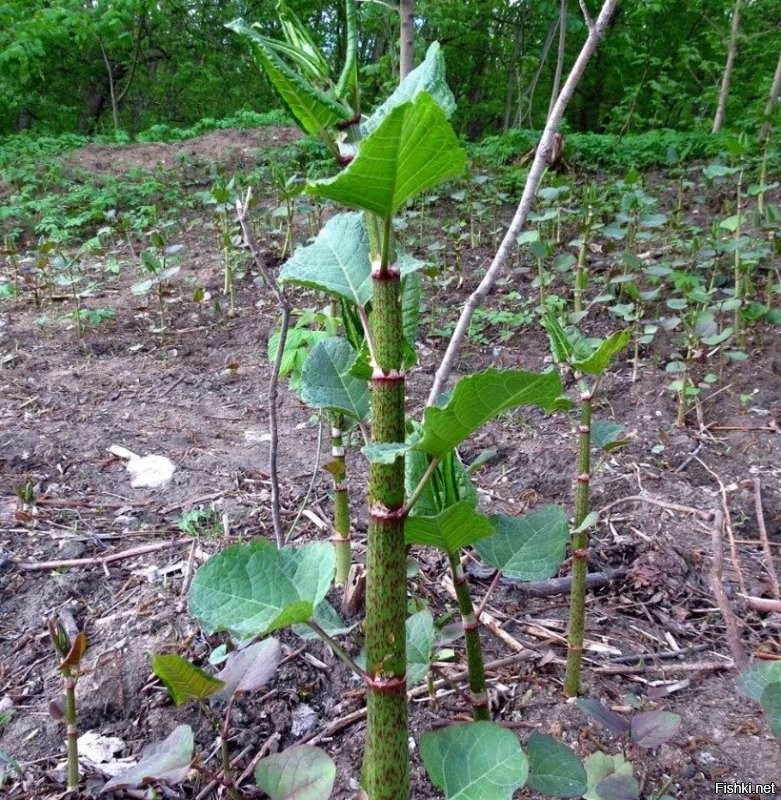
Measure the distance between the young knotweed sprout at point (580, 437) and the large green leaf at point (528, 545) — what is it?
6 centimetres

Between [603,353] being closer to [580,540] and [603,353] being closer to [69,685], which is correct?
[580,540]

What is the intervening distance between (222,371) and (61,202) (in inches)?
156

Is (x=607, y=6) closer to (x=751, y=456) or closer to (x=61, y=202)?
(x=751, y=456)

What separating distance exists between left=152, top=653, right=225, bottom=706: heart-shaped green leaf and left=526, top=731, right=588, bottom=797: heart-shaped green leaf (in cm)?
42

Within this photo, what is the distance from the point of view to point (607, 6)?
3.87 feet

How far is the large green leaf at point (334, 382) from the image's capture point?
0.86m

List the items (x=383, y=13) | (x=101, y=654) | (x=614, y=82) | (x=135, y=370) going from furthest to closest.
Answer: (x=614, y=82) < (x=383, y=13) < (x=135, y=370) < (x=101, y=654)

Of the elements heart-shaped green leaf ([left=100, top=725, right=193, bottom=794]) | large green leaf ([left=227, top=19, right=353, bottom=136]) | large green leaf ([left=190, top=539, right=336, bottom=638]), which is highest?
large green leaf ([left=227, top=19, right=353, bottom=136])

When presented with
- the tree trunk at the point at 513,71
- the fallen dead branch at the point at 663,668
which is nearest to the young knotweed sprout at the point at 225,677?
A: the fallen dead branch at the point at 663,668

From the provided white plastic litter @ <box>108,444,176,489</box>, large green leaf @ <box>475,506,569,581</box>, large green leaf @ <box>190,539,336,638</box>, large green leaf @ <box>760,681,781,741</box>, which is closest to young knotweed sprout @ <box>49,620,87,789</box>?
large green leaf @ <box>190,539,336,638</box>

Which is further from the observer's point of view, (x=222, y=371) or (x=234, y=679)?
(x=222, y=371)

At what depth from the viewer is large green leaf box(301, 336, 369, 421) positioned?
86cm

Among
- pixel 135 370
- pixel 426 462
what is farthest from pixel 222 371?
pixel 426 462

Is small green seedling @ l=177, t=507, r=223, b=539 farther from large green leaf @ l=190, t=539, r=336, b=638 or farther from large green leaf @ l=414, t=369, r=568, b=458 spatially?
large green leaf @ l=414, t=369, r=568, b=458
